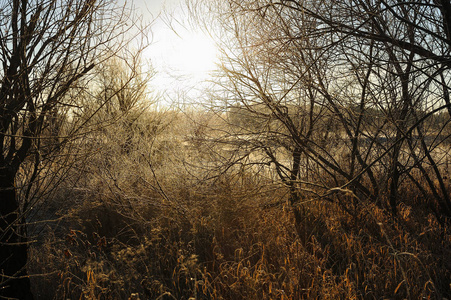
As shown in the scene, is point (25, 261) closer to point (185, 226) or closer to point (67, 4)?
point (185, 226)

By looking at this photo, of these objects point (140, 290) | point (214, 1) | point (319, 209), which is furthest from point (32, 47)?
point (319, 209)

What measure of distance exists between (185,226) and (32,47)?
2345 millimetres

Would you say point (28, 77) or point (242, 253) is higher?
point (28, 77)

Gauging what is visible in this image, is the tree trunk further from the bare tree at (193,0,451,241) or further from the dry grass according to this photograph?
the bare tree at (193,0,451,241)

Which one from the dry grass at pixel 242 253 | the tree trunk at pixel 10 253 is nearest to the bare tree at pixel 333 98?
the dry grass at pixel 242 253

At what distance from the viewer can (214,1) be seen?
3891 millimetres

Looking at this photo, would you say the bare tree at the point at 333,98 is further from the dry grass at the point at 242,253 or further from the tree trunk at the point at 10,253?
the tree trunk at the point at 10,253

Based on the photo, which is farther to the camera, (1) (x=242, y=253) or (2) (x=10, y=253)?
(1) (x=242, y=253)

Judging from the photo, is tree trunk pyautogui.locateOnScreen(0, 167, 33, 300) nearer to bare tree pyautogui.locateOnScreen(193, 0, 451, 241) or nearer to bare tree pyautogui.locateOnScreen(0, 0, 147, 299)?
bare tree pyautogui.locateOnScreen(0, 0, 147, 299)

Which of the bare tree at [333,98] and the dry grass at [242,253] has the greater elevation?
the bare tree at [333,98]

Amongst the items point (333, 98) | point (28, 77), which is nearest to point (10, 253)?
→ point (28, 77)

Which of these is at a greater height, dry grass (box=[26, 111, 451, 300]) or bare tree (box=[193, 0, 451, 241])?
bare tree (box=[193, 0, 451, 241])

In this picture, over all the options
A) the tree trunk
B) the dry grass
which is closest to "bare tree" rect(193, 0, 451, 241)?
the dry grass

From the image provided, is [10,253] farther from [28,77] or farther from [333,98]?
[333,98]
